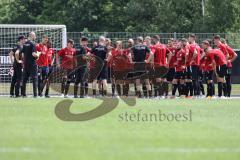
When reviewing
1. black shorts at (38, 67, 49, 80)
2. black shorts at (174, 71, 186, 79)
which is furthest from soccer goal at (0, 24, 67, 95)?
black shorts at (174, 71, 186, 79)

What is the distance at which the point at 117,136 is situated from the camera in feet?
38.8

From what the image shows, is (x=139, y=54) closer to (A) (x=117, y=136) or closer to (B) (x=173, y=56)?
(B) (x=173, y=56)

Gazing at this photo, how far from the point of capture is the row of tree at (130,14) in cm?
5253

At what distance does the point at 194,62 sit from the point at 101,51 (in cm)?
321

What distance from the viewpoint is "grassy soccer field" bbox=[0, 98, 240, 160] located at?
9.79 metres

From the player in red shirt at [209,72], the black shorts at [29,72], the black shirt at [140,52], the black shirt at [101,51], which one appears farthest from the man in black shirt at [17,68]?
the player in red shirt at [209,72]

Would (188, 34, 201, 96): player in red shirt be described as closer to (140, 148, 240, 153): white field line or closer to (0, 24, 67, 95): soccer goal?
(0, 24, 67, 95): soccer goal

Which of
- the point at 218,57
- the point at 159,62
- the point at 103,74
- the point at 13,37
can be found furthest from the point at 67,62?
the point at 13,37

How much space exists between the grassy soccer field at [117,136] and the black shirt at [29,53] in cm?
658

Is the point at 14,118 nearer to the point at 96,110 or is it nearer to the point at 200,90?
the point at 96,110

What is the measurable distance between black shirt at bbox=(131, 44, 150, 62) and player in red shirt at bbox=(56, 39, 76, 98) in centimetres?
227

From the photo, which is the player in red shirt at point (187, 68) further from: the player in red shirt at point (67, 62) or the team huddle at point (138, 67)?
the player in red shirt at point (67, 62)

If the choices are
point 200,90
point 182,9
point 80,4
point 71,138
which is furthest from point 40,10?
point 71,138

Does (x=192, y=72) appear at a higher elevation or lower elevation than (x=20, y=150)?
higher
